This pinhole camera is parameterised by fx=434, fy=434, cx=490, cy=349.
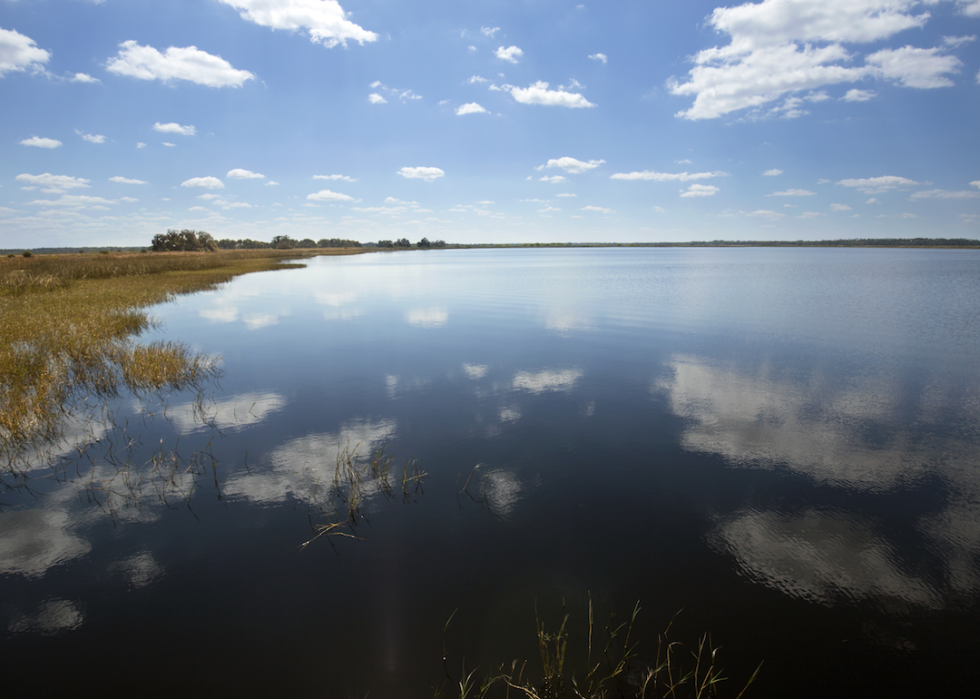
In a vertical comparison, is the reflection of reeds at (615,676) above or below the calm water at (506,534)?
below

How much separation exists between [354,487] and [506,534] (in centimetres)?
291

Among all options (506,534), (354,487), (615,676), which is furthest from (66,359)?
(615,676)

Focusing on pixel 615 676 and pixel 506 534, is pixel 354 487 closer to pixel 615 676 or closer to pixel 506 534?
pixel 506 534

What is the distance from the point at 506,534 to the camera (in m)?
6.44

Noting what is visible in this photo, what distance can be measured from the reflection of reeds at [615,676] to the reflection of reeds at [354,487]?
2.91 metres

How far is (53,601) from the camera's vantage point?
5.32 meters

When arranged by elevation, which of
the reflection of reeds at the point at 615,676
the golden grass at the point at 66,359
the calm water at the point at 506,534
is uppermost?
the golden grass at the point at 66,359

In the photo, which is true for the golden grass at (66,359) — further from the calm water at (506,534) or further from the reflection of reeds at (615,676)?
the reflection of reeds at (615,676)

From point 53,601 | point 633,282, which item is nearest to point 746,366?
point 53,601

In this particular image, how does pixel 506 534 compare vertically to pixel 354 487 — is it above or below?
below

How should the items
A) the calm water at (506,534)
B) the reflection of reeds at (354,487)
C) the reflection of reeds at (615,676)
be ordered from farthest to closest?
the reflection of reeds at (354,487), the calm water at (506,534), the reflection of reeds at (615,676)

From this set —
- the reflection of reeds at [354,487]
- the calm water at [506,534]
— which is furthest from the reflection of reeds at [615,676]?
the reflection of reeds at [354,487]

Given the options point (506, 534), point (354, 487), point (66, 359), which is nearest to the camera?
point (506, 534)

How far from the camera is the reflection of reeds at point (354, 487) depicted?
6.81 m
